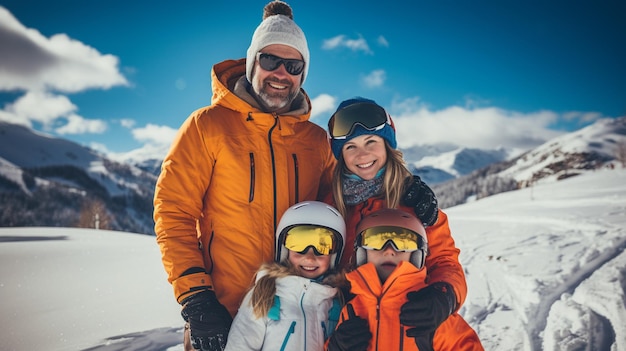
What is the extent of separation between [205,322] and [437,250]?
1580 mm

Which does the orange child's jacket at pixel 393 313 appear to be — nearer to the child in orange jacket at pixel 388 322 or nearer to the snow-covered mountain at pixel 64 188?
the child in orange jacket at pixel 388 322

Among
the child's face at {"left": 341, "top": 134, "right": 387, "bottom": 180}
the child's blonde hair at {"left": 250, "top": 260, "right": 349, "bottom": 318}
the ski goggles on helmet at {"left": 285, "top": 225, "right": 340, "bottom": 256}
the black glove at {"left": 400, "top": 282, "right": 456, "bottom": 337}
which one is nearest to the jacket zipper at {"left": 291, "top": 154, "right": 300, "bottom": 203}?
the ski goggles on helmet at {"left": 285, "top": 225, "right": 340, "bottom": 256}

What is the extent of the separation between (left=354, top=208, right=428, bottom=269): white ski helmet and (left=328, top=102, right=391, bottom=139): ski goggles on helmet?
2.27 feet

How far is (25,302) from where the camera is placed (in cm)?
491

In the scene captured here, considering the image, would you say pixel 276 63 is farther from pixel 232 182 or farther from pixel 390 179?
pixel 390 179

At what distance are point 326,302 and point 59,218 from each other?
282 ft

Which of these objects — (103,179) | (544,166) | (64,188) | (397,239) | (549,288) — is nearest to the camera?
(397,239)

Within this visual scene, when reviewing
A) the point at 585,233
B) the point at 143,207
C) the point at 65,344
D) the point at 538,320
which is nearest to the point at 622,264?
the point at 538,320

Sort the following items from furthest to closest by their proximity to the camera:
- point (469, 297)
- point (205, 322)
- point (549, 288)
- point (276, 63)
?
point (549, 288), point (469, 297), point (276, 63), point (205, 322)

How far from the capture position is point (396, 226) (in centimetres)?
214

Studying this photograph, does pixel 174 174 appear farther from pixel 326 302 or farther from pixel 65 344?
pixel 65 344

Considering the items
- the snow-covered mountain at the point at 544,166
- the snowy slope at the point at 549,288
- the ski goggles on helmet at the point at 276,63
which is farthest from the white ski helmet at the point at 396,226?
the snow-covered mountain at the point at 544,166

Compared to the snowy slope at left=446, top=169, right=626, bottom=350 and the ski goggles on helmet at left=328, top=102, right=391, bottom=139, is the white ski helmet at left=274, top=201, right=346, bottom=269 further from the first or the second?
the snowy slope at left=446, top=169, right=626, bottom=350

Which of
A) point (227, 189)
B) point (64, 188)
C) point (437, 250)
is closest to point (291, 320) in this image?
point (227, 189)
